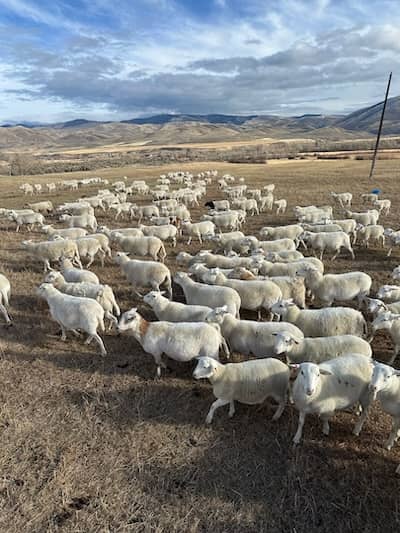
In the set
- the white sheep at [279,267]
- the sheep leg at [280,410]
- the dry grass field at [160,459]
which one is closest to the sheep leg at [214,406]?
the dry grass field at [160,459]

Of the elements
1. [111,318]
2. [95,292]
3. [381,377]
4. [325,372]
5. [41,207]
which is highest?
[381,377]

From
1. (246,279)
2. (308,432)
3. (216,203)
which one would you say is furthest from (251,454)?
(216,203)

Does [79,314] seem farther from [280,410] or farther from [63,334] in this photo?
[280,410]

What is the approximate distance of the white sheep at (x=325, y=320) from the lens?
6.89 meters

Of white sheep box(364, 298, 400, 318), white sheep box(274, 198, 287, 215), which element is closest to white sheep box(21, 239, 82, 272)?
white sheep box(364, 298, 400, 318)

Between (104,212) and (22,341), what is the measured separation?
620 inches

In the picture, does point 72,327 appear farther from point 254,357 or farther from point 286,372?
point 286,372

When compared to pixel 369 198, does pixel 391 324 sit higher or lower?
higher

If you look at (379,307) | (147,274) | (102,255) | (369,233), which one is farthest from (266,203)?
(379,307)

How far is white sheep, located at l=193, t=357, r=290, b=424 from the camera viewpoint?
550cm

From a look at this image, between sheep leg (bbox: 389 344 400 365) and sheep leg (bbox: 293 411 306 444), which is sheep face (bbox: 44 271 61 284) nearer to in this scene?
sheep leg (bbox: 293 411 306 444)

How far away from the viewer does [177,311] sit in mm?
7617

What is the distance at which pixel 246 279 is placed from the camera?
911cm

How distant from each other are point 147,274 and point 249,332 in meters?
3.84
